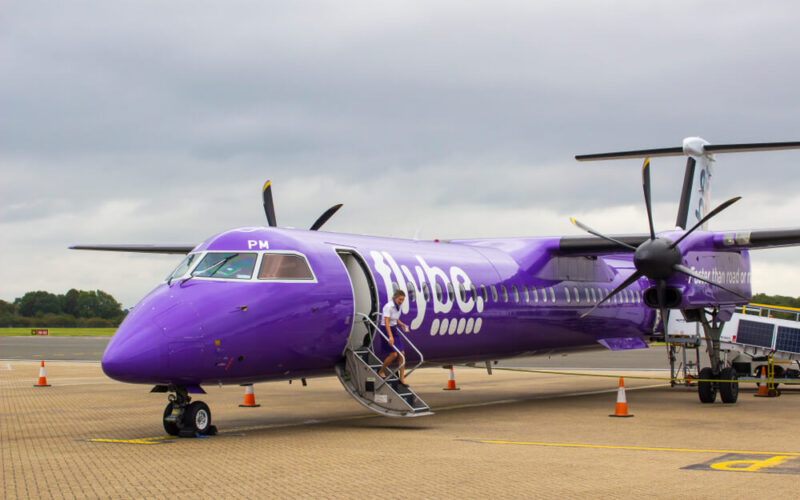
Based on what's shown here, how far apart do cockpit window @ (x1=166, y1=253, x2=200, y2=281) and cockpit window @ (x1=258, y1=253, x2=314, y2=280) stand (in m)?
1.01

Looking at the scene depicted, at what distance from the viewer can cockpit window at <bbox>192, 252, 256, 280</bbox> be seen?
1193 centimetres

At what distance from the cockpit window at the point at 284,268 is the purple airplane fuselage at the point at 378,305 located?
0.23 feet

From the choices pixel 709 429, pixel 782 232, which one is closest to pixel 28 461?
pixel 709 429

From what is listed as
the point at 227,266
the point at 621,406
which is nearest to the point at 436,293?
the point at 621,406

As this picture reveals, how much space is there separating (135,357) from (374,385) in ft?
12.8

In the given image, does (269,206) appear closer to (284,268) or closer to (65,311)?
(284,268)

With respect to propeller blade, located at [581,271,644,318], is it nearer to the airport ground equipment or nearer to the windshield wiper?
the airport ground equipment

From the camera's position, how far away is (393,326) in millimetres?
14070

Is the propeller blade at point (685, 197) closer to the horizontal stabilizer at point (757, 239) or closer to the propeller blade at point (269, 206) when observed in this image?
the horizontal stabilizer at point (757, 239)

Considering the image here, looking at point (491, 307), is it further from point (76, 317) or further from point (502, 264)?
point (76, 317)

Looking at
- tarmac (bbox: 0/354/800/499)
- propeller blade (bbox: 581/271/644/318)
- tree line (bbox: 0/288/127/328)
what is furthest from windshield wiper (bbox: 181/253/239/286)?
tree line (bbox: 0/288/127/328)

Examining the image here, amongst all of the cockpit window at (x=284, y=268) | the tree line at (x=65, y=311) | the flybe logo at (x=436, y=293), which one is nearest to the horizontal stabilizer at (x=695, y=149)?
the flybe logo at (x=436, y=293)

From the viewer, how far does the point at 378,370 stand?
13469mm

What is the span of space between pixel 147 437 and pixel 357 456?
350 centimetres
